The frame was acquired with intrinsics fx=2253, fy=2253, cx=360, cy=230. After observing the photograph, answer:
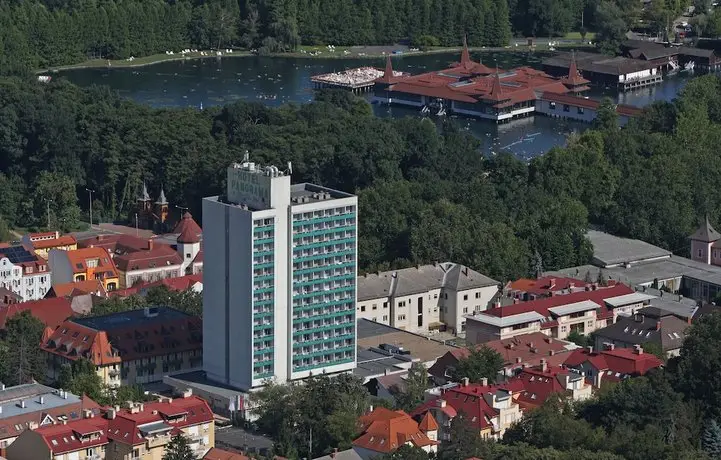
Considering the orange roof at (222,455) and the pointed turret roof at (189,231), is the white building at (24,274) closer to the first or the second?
the pointed turret roof at (189,231)

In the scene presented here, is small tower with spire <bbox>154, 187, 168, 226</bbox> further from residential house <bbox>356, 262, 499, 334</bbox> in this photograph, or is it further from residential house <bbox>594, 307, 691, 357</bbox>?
residential house <bbox>594, 307, 691, 357</bbox>

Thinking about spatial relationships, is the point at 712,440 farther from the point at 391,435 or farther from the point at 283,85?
the point at 283,85

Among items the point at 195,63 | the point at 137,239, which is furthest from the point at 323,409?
the point at 195,63

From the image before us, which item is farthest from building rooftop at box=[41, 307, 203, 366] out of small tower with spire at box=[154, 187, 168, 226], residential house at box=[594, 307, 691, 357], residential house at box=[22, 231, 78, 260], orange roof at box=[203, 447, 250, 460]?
small tower with spire at box=[154, 187, 168, 226]

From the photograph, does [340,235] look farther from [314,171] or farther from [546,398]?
[314,171]

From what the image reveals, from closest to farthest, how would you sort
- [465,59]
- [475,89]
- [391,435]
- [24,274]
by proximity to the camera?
[391,435]
[24,274]
[475,89]
[465,59]

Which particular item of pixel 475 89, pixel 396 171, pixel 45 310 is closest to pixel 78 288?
pixel 45 310
